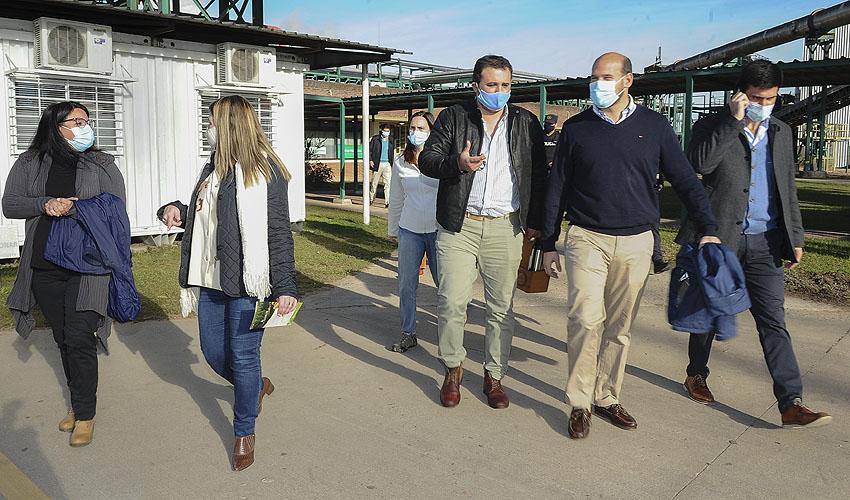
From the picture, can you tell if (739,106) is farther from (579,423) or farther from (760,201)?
(579,423)

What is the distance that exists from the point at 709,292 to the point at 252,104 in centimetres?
814

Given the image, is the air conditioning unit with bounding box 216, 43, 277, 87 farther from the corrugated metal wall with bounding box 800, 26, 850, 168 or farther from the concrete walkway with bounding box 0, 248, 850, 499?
the corrugated metal wall with bounding box 800, 26, 850, 168

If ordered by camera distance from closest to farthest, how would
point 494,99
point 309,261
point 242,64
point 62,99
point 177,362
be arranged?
1. point 494,99
2. point 177,362
3. point 62,99
4. point 309,261
5. point 242,64

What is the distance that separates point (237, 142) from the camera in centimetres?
378

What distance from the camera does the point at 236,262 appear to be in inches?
148

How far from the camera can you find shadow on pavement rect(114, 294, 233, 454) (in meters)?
4.49

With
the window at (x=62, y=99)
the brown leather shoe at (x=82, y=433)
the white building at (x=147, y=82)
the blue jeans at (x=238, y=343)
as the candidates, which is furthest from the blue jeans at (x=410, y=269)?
the white building at (x=147, y=82)

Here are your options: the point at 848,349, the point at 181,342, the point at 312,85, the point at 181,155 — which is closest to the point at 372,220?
the point at 181,155

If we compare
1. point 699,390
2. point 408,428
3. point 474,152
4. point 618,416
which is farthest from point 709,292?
point 408,428

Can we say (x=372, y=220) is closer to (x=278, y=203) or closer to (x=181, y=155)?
(x=181, y=155)

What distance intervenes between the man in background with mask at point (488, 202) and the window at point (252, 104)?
6.90 metres

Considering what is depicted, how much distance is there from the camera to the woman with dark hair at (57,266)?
4.12m

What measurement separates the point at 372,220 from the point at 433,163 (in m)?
10.2

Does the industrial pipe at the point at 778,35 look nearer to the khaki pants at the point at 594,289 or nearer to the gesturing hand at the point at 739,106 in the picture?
the gesturing hand at the point at 739,106
